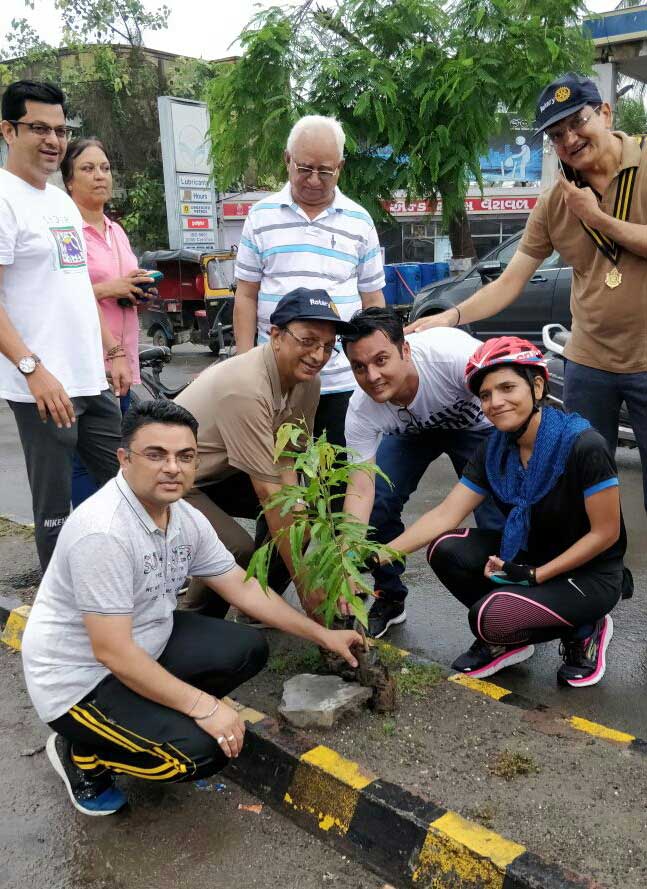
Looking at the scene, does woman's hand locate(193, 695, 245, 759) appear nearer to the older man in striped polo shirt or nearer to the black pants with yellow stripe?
the black pants with yellow stripe

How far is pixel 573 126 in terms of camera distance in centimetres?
315

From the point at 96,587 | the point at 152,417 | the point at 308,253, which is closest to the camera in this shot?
the point at 96,587

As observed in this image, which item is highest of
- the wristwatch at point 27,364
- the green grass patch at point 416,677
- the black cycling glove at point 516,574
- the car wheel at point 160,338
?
the wristwatch at point 27,364

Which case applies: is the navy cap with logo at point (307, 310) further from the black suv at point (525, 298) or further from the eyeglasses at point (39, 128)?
the black suv at point (525, 298)

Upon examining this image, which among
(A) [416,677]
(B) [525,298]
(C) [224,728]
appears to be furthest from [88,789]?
(B) [525,298]

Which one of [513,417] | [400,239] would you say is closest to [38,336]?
[513,417]

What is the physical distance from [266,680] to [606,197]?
228 centimetres

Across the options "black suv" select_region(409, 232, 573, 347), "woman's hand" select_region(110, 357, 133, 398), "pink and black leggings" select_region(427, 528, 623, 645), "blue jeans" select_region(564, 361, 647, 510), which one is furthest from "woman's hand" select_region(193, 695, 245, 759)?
"black suv" select_region(409, 232, 573, 347)

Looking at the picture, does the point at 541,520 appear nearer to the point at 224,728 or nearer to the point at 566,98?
the point at 224,728

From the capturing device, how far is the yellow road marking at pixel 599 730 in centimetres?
281

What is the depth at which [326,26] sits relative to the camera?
11.4 meters

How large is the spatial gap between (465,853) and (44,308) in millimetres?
2582

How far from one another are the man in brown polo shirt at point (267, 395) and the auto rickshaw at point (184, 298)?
1204 cm

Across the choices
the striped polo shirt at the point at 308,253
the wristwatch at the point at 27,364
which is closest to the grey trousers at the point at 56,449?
the wristwatch at the point at 27,364
